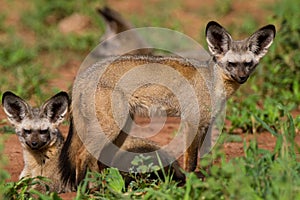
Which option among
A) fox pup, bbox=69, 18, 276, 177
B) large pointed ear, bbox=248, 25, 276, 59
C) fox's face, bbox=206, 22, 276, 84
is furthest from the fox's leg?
large pointed ear, bbox=248, 25, 276, 59

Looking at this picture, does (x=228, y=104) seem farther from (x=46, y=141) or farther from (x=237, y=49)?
(x=46, y=141)

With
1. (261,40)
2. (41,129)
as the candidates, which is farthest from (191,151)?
(41,129)

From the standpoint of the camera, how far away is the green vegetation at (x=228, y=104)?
216 inches

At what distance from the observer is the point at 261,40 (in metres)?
7.98

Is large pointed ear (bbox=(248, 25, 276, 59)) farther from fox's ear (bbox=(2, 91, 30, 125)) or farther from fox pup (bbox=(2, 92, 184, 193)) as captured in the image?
fox's ear (bbox=(2, 91, 30, 125))

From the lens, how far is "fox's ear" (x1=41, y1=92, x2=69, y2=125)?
7.46 metres

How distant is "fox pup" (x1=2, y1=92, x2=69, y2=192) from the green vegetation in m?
0.42

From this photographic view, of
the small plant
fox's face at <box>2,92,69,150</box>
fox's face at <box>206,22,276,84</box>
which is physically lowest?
the small plant

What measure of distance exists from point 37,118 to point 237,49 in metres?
2.14

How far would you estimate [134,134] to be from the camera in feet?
28.3

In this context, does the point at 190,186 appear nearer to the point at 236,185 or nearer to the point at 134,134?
the point at 236,185

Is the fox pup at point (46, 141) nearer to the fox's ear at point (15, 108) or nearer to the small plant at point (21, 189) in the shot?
the fox's ear at point (15, 108)

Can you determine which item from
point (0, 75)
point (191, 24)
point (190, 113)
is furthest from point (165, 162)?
point (191, 24)

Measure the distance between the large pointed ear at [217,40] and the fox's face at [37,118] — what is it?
64.3 inches
